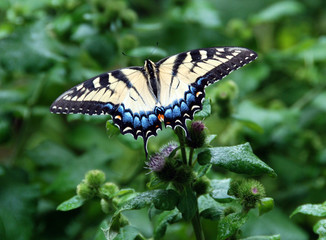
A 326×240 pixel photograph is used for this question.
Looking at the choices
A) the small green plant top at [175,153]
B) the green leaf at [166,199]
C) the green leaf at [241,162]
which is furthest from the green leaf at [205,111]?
the green leaf at [166,199]

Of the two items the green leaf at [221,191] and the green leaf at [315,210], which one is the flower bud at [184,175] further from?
the green leaf at [315,210]

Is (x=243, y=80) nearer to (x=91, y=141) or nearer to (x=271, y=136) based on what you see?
(x=271, y=136)

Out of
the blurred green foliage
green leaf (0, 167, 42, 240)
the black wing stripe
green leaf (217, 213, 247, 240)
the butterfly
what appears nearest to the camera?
green leaf (217, 213, 247, 240)

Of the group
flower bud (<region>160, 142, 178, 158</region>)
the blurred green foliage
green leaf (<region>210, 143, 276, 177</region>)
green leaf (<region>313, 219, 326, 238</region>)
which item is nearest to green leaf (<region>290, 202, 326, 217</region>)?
green leaf (<region>313, 219, 326, 238</region>)

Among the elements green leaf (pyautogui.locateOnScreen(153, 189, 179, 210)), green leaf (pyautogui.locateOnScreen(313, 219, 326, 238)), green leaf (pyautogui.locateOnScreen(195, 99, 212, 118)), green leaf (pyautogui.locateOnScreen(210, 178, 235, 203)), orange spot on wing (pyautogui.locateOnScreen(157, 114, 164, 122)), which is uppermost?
green leaf (pyautogui.locateOnScreen(195, 99, 212, 118))

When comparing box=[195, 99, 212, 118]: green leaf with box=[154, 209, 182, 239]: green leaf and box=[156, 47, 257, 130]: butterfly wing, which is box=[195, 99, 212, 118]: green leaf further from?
box=[154, 209, 182, 239]: green leaf

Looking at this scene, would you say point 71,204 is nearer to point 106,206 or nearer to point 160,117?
point 106,206
